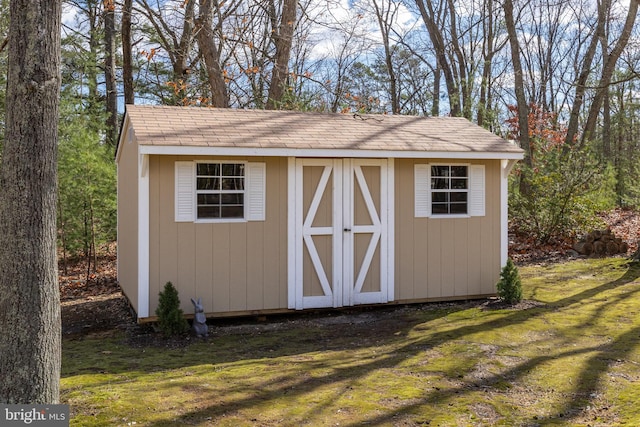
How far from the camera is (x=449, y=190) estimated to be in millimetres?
8242

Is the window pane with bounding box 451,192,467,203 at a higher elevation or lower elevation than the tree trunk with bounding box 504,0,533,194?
lower

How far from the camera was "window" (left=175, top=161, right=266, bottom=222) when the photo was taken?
7055mm

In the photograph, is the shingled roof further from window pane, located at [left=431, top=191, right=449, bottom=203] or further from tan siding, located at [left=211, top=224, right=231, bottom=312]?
tan siding, located at [left=211, top=224, right=231, bottom=312]

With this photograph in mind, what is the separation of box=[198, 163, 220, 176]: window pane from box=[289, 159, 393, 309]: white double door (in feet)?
3.30

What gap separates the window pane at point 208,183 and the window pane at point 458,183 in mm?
3293

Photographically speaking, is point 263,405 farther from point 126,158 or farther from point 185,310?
point 126,158

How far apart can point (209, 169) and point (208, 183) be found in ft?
0.56

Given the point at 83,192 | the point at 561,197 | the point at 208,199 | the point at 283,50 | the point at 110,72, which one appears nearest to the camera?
the point at 208,199

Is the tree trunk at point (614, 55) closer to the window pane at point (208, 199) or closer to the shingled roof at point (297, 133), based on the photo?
the shingled roof at point (297, 133)

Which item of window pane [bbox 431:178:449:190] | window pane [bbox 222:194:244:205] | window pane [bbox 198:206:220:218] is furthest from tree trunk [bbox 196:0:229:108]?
window pane [bbox 431:178:449:190]

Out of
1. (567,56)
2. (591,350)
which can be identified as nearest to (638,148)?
(567,56)

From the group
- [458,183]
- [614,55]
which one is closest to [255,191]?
[458,183]

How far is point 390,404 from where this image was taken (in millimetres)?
4238

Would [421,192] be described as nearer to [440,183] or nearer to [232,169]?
[440,183]
